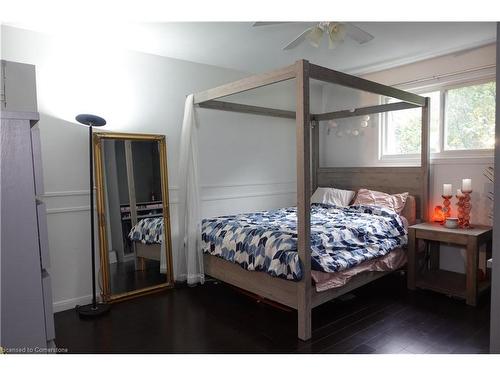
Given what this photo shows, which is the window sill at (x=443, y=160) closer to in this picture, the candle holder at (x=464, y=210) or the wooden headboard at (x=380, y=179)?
the wooden headboard at (x=380, y=179)

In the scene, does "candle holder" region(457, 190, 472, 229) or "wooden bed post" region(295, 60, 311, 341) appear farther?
"candle holder" region(457, 190, 472, 229)

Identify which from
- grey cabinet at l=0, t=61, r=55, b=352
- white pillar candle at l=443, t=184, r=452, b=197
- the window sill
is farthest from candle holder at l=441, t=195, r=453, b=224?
grey cabinet at l=0, t=61, r=55, b=352

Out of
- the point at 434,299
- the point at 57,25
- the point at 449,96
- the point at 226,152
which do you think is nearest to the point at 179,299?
the point at 226,152

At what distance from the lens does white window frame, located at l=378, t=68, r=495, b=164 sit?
3.63 m

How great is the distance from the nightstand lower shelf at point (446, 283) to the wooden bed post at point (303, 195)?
1593mm

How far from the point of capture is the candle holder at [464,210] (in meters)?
3.52

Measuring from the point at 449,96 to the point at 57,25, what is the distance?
399 cm

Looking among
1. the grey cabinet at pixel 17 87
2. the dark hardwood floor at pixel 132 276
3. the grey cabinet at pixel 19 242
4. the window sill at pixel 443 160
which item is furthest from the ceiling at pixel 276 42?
the dark hardwood floor at pixel 132 276

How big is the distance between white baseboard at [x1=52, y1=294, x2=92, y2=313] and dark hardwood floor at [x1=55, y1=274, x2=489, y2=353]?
Result: 83mm

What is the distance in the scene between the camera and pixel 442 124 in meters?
3.97

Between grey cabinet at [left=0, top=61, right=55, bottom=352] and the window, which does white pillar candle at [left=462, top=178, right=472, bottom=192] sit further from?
grey cabinet at [left=0, top=61, right=55, bottom=352]

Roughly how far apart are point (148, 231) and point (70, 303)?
3.09 ft

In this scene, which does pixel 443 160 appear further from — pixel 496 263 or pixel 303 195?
pixel 496 263
